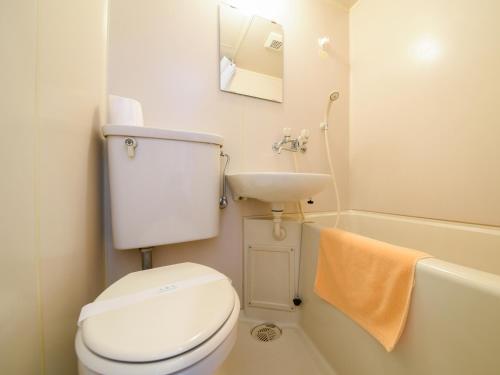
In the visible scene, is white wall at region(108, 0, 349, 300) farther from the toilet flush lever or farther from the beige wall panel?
the beige wall panel

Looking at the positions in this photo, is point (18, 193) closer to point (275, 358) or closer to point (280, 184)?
point (280, 184)

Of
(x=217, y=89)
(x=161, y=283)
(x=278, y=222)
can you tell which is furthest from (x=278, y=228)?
(x=217, y=89)

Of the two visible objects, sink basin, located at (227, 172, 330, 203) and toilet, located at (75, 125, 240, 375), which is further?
sink basin, located at (227, 172, 330, 203)

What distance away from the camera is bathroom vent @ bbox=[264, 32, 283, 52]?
1.15 meters

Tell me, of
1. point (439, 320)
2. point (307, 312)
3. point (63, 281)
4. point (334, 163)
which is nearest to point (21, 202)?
point (63, 281)

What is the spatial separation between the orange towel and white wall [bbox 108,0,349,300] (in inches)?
19.2

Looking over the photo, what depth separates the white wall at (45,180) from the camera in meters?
0.37

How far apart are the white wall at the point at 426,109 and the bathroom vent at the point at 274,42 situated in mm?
573

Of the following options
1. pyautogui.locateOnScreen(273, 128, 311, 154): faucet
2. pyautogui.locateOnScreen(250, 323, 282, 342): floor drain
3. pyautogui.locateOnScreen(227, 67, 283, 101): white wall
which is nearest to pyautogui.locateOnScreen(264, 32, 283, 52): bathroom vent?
pyautogui.locateOnScreen(227, 67, 283, 101): white wall

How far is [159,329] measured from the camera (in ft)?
1.27

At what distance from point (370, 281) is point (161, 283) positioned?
617 mm

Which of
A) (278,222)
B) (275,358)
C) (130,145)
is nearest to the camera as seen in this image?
(130,145)

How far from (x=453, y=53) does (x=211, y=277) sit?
137 cm

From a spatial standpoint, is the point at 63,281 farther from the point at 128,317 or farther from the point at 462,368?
the point at 462,368
